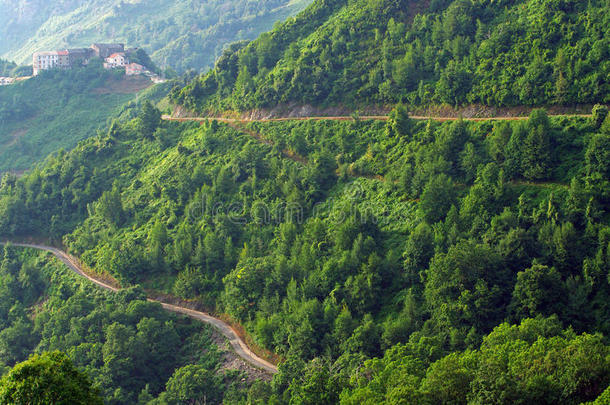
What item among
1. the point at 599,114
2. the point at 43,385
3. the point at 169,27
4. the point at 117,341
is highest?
the point at 169,27

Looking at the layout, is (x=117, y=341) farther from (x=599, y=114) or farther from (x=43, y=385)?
(x=599, y=114)

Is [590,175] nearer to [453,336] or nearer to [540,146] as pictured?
[540,146]

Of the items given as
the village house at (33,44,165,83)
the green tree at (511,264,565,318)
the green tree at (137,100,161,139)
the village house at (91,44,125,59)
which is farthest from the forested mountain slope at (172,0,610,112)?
the village house at (91,44,125,59)

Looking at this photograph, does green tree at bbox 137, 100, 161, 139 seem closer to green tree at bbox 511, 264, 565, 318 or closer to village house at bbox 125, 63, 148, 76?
village house at bbox 125, 63, 148, 76

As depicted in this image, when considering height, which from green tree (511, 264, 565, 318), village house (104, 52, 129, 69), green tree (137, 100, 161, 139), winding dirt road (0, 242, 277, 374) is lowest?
winding dirt road (0, 242, 277, 374)

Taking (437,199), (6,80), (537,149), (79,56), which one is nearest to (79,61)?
(79,56)

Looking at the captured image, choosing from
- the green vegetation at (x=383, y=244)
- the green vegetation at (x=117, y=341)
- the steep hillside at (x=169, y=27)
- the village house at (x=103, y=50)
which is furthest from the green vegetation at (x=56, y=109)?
the steep hillside at (x=169, y=27)
